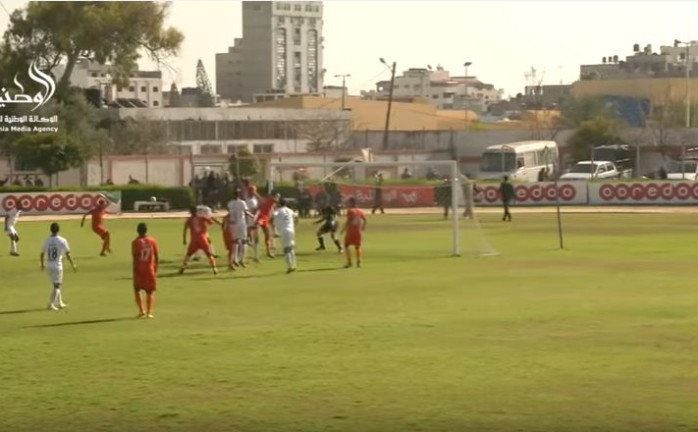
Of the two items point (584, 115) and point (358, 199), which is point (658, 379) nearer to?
point (358, 199)

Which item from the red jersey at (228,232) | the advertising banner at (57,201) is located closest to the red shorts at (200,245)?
the red jersey at (228,232)

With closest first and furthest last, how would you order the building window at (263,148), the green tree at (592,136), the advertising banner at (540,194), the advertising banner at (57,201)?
the advertising banner at (57,201)
the advertising banner at (540,194)
the green tree at (592,136)
the building window at (263,148)

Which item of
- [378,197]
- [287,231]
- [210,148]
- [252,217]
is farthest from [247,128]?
[287,231]

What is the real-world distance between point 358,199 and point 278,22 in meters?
35.7

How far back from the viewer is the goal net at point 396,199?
137ft

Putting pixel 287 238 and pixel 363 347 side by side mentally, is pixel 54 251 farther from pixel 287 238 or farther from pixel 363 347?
pixel 287 238

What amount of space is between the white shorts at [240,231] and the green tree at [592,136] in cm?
6316

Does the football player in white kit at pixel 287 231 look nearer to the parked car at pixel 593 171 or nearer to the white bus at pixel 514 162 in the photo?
the parked car at pixel 593 171

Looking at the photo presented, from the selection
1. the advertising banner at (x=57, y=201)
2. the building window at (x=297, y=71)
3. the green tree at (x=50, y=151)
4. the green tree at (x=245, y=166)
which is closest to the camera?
the advertising banner at (x=57, y=201)

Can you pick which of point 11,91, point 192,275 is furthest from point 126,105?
point 192,275

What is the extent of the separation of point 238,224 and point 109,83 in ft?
231

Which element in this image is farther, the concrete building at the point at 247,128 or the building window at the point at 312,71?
the concrete building at the point at 247,128

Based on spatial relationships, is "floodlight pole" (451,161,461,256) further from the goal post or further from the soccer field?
the soccer field

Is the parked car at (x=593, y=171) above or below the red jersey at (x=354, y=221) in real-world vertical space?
above
